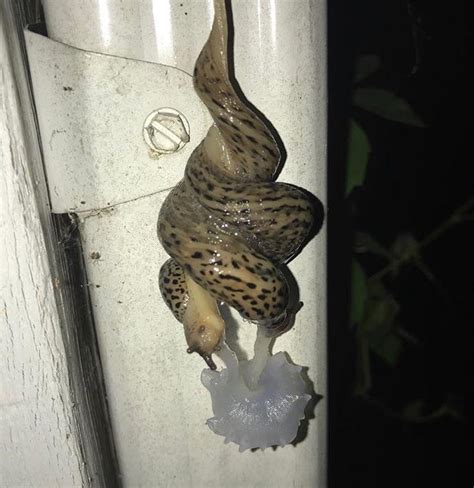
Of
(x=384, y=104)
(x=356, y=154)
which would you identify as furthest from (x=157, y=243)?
(x=384, y=104)

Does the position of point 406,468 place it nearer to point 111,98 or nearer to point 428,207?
point 428,207

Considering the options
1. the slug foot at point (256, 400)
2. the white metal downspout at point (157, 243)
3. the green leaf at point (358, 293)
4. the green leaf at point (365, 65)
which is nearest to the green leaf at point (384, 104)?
the green leaf at point (365, 65)

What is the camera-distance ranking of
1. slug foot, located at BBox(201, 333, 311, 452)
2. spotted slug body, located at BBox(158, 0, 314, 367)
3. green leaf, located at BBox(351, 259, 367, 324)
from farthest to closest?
green leaf, located at BBox(351, 259, 367, 324) < slug foot, located at BBox(201, 333, 311, 452) < spotted slug body, located at BBox(158, 0, 314, 367)

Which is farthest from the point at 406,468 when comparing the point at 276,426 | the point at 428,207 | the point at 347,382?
the point at 276,426

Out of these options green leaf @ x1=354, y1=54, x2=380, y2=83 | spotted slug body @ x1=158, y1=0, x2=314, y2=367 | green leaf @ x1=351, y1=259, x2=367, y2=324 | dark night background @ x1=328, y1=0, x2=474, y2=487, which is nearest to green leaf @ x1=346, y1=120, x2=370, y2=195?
dark night background @ x1=328, y1=0, x2=474, y2=487

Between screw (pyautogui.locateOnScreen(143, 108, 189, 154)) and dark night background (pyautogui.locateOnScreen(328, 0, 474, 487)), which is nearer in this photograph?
screw (pyautogui.locateOnScreen(143, 108, 189, 154))

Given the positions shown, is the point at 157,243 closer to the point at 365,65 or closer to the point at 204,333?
the point at 204,333

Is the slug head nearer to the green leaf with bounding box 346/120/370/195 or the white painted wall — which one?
the white painted wall
